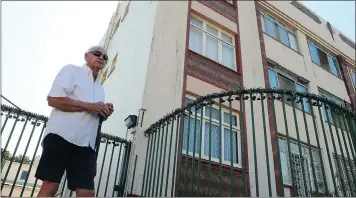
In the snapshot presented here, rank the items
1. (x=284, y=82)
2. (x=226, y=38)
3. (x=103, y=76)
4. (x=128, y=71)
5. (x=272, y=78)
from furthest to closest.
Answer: (x=284, y=82) → (x=103, y=76) → (x=272, y=78) → (x=226, y=38) → (x=128, y=71)

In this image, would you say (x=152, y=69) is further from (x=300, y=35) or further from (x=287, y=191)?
(x=300, y=35)

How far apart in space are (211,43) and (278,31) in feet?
16.2

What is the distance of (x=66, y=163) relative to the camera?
233cm

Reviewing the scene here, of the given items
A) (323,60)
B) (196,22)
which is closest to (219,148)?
(196,22)

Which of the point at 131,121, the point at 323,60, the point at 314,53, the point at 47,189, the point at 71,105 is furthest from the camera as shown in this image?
the point at 323,60

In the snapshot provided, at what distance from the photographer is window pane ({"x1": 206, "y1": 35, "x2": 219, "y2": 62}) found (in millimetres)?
8938

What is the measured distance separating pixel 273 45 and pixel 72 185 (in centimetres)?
1073

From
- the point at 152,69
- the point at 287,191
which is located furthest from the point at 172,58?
the point at 287,191

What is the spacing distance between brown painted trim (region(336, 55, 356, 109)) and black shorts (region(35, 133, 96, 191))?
1427cm

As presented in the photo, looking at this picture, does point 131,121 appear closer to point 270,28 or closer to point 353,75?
point 270,28

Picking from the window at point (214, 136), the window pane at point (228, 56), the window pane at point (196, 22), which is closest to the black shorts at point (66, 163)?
the window at point (214, 136)

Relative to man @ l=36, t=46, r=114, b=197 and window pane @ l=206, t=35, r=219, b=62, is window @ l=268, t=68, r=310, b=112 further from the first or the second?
man @ l=36, t=46, r=114, b=197

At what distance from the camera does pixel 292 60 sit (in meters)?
11.8

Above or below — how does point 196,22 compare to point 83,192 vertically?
above
